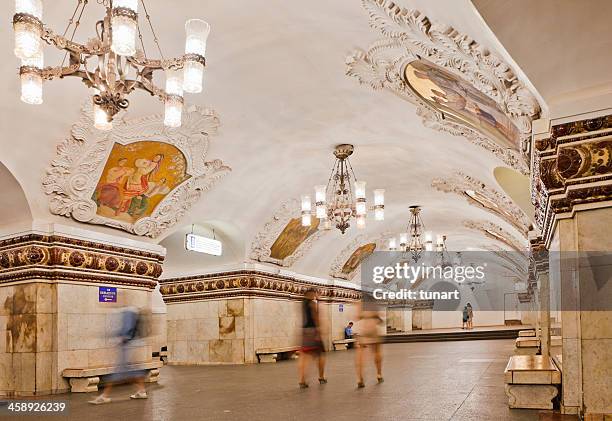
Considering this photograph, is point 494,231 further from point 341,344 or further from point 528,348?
point 528,348

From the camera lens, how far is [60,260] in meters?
9.39

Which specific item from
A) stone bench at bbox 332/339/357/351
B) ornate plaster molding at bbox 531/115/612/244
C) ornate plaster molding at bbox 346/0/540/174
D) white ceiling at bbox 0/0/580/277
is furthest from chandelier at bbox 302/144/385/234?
stone bench at bbox 332/339/357/351

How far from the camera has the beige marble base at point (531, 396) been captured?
5516 millimetres

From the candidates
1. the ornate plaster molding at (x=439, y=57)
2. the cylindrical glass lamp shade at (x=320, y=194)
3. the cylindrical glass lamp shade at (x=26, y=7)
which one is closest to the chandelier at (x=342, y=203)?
the cylindrical glass lamp shade at (x=320, y=194)

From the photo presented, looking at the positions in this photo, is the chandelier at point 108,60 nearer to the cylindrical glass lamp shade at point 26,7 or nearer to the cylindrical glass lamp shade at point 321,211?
the cylindrical glass lamp shade at point 26,7

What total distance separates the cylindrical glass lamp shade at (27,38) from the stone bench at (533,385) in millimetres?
5106

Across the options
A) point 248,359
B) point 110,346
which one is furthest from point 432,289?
point 110,346

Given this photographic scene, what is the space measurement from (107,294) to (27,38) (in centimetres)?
662

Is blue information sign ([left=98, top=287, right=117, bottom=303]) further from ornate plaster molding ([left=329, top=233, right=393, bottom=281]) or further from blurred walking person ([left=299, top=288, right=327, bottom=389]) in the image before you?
ornate plaster molding ([left=329, top=233, right=393, bottom=281])

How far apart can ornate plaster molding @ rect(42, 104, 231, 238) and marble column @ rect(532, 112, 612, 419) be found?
18.0 ft

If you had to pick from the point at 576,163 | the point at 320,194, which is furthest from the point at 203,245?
the point at 576,163

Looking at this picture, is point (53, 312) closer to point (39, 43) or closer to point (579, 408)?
point (39, 43)

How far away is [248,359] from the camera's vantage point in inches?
573

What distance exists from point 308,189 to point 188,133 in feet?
16.0
